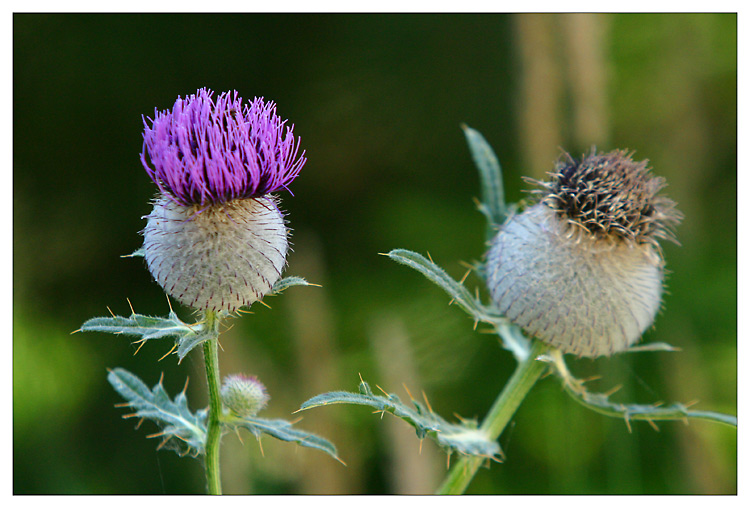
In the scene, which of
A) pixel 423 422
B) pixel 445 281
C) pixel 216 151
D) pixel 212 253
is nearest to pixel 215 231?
pixel 212 253

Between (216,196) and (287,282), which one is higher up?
(216,196)

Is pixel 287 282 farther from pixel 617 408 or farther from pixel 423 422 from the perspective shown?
pixel 617 408

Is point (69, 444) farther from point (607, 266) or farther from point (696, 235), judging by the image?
point (696, 235)

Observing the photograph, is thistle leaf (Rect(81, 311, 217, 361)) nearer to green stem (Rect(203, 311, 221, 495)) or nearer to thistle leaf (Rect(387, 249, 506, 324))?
green stem (Rect(203, 311, 221, 495))

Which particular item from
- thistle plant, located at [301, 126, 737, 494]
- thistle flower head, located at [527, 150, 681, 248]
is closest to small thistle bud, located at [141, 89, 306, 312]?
thistle plant, located at [301, 126, 737, 494]

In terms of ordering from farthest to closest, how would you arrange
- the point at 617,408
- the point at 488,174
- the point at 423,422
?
1. the point at 488,174
2. the point at 617,408
3. the point at 423,422

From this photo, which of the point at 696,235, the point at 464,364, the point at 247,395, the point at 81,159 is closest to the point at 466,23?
the point at 696,235
